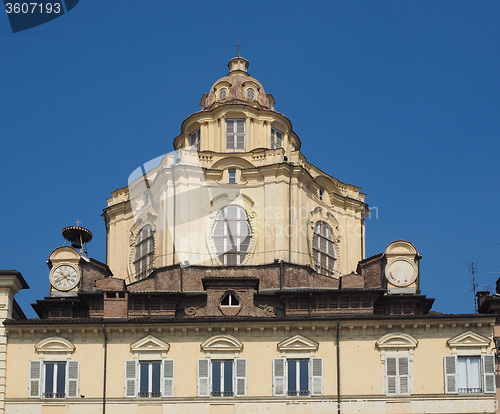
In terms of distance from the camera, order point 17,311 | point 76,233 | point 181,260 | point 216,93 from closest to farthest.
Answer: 1. point 17,311
2. point 181,260
3. point 76,233
4. point 216,93

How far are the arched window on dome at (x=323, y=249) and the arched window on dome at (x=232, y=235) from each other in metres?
4.64

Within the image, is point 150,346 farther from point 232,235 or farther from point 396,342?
point 232,235

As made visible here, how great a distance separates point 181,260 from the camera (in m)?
69.8

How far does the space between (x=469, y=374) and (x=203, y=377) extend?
13.1 meters

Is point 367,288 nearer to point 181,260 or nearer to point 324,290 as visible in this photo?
point 324,290

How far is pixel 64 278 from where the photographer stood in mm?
67938

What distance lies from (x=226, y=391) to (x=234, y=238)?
15.4 m

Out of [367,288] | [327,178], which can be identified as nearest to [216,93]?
[327,178]

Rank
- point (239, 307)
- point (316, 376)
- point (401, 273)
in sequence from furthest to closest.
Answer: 1. point (401, 273)
2. point (239, 307)
3. point (316, 376)

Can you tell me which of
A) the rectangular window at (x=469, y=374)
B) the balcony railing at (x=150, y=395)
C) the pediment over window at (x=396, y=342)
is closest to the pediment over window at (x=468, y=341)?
the rectangular window at (x=469, y=374)

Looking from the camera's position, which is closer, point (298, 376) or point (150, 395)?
point (150, 395)

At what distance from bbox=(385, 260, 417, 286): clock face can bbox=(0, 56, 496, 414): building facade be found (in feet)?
0.26

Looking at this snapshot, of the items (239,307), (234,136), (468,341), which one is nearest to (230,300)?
(239,307)

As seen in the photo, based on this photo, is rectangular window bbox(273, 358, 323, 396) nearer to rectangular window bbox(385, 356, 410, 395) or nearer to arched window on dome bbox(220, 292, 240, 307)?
rectangular window bbox(385, 356, 410, 395)
